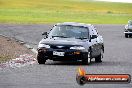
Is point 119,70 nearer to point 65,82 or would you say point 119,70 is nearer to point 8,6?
point 65,82

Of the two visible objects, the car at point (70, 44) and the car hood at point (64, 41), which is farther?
the car hood at point (64, 41)

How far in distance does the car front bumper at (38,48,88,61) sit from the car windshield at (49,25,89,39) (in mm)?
1149

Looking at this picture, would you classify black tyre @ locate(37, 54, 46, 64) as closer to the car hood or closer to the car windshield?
the car hood

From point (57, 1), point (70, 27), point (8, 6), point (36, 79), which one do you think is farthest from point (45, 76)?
point (57, 1)

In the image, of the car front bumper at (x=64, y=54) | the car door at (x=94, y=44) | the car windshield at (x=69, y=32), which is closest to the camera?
the car front bumper at (x=64, y=54)

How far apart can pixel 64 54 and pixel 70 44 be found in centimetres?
44

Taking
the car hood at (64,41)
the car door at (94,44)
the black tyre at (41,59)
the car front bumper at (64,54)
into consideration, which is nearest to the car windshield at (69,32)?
the car door at (94,44)

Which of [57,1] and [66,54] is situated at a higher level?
[66,54]

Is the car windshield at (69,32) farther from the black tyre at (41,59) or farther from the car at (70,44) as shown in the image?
the black tyre at (41,59)

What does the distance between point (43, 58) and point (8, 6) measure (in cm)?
11113

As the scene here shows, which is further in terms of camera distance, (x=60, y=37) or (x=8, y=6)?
(x=8, y=6)

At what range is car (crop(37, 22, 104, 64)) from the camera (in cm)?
2114

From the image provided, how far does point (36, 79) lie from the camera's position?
1480 cm

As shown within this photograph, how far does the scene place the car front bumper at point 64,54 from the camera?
21075 millimetres
